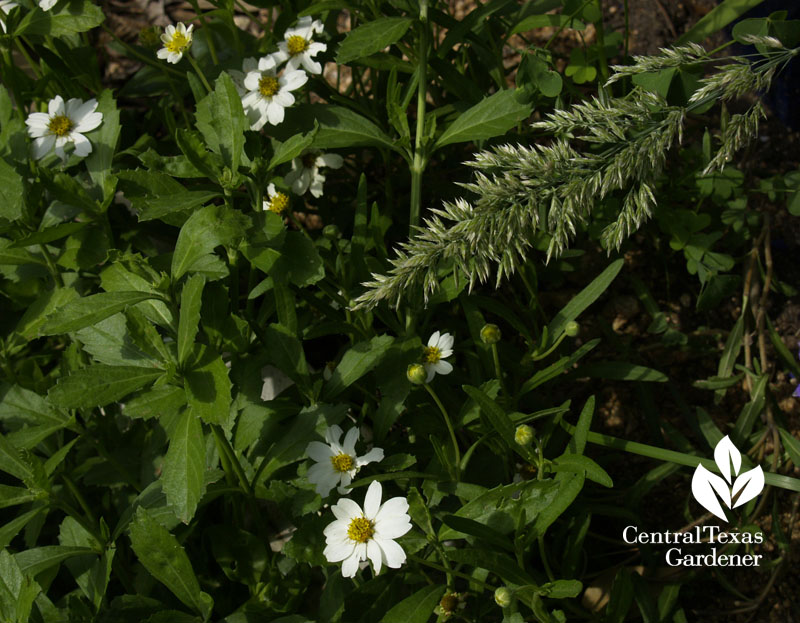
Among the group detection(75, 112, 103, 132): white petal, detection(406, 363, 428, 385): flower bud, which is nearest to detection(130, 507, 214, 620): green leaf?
detection(406, 363, 428, 385): flower bud

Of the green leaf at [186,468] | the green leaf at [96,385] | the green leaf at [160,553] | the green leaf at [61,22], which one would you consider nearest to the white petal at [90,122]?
the green leaf at [61,22]

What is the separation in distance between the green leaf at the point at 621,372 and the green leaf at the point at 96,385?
1037 mm

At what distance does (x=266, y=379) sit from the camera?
81.7 inches

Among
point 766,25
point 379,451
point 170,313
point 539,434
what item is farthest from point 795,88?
point 170,313

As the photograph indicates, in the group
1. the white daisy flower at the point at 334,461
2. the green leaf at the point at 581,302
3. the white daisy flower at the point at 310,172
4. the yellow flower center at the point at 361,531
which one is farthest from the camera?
the white daisy flower at the point at 310,172

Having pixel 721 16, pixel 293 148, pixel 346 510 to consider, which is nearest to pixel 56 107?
pixel 293 148

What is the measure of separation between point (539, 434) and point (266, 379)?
2.47ft

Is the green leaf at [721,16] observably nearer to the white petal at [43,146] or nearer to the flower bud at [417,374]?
the flower bud at [417,374]

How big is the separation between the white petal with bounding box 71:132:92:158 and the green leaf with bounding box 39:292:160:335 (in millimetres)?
637

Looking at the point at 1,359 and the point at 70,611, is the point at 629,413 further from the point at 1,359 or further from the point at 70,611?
the point at 1,359

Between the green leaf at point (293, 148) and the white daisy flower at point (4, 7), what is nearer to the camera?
the green leaf at point (293, 148)

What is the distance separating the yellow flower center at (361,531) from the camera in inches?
54.4

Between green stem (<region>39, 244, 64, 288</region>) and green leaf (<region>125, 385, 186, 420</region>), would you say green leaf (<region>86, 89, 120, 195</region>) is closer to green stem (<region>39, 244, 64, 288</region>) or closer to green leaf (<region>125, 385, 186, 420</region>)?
green stem (<region>39, 244, 64, 288</region>)

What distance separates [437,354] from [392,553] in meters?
0.46
